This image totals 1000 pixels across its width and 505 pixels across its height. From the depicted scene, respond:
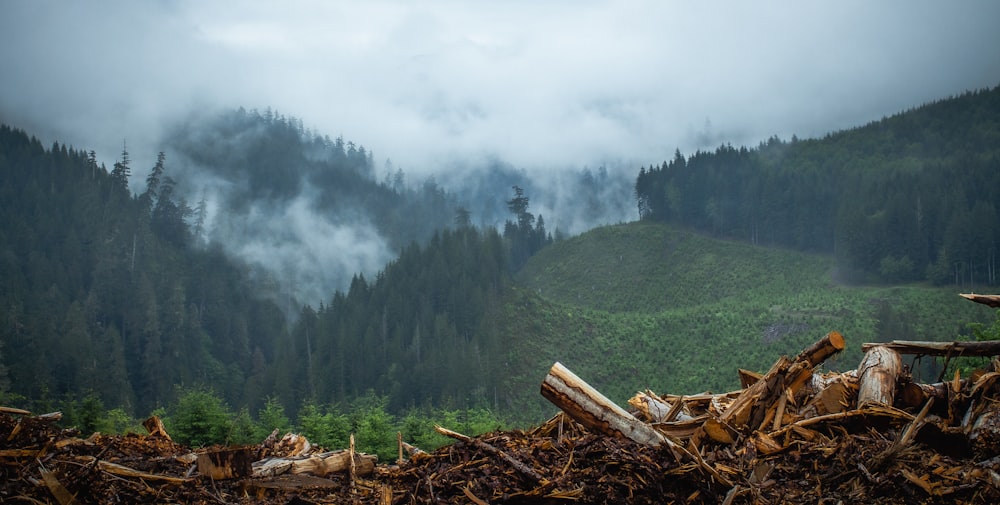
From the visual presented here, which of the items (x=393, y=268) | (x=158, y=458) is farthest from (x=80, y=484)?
(x=393, y=268)

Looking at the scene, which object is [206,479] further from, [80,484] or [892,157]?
[892,157]

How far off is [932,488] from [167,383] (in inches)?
3884

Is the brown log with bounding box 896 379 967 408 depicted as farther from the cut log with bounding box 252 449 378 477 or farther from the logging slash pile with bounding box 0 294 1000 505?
the cut log with bounding box 252 449 378 477

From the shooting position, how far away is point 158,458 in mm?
8453

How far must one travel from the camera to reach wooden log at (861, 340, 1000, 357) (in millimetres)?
8250

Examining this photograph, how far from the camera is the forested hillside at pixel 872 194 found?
9031 cm

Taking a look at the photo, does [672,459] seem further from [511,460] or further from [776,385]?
[776,385]

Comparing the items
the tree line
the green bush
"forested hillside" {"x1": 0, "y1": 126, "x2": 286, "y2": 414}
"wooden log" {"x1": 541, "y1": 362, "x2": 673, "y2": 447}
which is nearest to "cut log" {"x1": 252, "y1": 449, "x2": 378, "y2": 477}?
"wooden log" {"x1": 541, "y1": 362, "x2": 673, "y2": 447}

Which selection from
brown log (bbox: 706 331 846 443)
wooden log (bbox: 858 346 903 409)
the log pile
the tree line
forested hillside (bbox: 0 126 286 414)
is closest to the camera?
the log pile

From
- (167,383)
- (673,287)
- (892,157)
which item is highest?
(892,157)

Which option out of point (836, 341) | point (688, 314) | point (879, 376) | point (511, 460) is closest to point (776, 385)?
point (836, 341)

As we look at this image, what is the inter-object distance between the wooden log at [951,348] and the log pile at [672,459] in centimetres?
4

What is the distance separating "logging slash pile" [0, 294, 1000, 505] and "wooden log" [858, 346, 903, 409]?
0.08 ft

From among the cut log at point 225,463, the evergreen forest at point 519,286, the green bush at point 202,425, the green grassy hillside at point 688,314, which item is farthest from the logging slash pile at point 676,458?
the green grassy hillside at point 688,314
